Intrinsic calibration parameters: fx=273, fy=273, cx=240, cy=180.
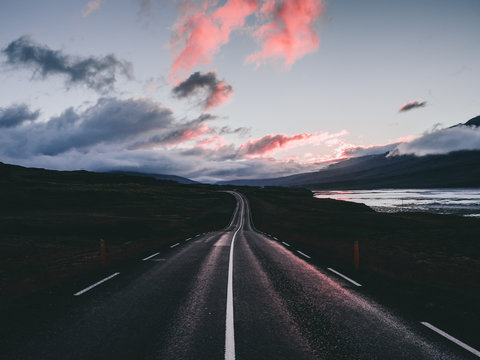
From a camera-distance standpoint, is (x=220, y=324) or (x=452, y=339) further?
(x=220, y=324)

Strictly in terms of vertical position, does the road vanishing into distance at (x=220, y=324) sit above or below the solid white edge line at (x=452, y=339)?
Answer: above

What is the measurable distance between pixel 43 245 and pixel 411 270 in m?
27.8

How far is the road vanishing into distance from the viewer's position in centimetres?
529

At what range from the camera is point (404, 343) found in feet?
18.7

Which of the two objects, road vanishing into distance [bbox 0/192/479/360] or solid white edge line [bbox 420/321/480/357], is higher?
road vanishing into distance [bbox 0/192/479/360]

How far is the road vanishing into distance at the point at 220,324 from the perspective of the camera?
5285 mm

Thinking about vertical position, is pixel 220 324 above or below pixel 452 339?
above

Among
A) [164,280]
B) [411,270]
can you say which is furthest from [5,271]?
[411,270]

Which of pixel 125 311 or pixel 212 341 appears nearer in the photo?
pixel 212 341

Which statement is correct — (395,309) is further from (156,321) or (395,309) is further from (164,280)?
(164,280)

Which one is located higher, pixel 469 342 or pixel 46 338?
pixel 46 338

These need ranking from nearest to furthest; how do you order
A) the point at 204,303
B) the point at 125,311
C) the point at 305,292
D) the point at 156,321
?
1. the point at 156,321
2. the point at 125,311
3. the point at 204,303
4. the point at 305,292

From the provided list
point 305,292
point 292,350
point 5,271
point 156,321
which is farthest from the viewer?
point 5,271

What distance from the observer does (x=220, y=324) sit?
252 inches
